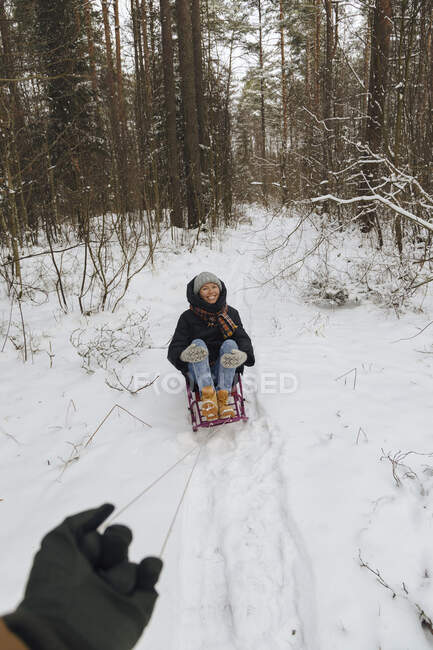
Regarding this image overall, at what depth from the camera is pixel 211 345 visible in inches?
145

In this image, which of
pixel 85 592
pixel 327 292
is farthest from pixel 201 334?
pixel 327 292

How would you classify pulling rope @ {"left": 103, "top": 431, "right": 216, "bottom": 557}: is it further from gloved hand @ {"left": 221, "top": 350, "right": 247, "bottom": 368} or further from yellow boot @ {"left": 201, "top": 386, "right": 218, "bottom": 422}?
gloved hand @ {"left": 221, "top": 350, "right": 247, "bottom": 368}

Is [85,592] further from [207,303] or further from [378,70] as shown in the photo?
[378,70]

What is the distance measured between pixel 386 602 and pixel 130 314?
14.6ft

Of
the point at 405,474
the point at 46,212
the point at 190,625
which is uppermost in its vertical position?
the point at 46,212

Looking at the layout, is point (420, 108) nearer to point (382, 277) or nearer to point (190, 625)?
point (382, 277)

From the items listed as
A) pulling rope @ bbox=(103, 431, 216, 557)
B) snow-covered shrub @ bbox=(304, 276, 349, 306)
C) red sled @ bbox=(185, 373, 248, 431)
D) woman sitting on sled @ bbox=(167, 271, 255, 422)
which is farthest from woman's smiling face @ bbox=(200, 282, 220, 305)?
snow-covered shrub @ bbox=(304, 276, 349, 306)

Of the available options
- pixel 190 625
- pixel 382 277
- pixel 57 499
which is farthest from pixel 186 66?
pixel 190 625

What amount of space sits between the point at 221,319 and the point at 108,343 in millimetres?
1842

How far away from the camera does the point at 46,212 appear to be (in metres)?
7.33

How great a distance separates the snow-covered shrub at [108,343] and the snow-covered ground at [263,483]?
11cm

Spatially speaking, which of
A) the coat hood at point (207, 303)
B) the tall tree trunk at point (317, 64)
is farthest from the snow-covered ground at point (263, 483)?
the tall tree trunk at point (317, 64)

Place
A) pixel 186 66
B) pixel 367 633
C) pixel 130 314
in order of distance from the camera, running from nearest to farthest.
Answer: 1. pixel 367 633
2. pixel 130 314
3. pixel 186 66

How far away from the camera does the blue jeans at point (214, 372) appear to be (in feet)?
10.7
